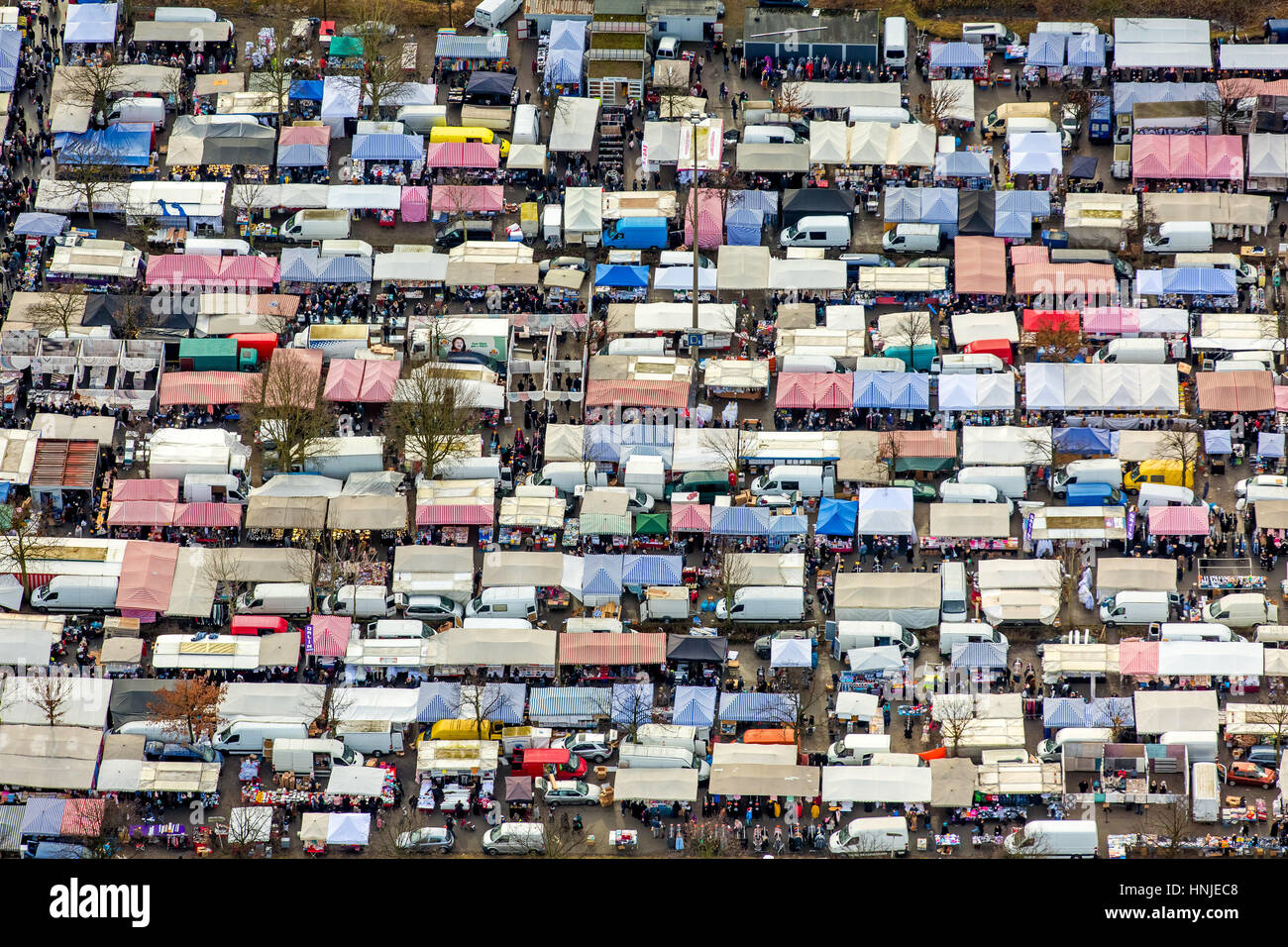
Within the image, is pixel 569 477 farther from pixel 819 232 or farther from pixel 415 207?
pixel 415 207

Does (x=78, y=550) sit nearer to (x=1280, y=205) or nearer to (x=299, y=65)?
(x=299, y=65)

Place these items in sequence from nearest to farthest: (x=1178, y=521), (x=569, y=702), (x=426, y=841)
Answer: (x=426, y=841) → (x=569, y=702) → (x=1178, y=521)

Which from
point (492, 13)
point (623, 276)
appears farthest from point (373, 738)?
point (492, 13)

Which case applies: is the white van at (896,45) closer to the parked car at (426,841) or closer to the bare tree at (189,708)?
the bare tree at (189,708)

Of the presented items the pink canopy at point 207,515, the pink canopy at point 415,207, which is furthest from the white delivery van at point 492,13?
the pink canopy at point 207,515

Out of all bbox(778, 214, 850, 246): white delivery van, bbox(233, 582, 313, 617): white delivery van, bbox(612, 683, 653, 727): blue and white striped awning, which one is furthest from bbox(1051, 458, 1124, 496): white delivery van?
bbox(233, 582, 313, 617): white delivery van

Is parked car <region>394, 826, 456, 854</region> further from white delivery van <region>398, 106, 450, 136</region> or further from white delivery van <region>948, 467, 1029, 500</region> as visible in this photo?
white delivery van <region>398, 106, 450, 136</region>

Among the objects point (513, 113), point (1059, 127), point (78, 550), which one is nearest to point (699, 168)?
point (513, 113)
